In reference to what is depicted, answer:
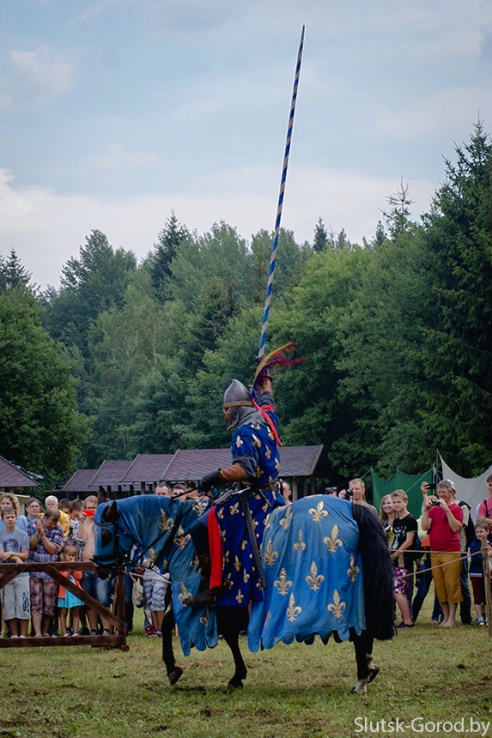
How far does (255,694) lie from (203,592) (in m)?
0.87

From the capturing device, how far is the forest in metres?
35.0


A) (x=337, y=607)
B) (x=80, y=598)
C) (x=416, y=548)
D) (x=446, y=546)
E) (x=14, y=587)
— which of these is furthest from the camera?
(x=416, y=548)

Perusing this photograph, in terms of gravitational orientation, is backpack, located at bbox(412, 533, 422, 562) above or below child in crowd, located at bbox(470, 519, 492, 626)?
above

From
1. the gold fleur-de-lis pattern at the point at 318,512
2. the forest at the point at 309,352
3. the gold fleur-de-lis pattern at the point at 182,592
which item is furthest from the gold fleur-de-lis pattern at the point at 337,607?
the forest at the point at 309,352

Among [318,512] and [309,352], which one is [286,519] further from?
[309,352]

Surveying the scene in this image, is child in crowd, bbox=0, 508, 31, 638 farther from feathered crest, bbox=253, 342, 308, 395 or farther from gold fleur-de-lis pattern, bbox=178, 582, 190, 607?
feathered crest, bbox=253, 342, 308, 395

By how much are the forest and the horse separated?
2584 centimetres

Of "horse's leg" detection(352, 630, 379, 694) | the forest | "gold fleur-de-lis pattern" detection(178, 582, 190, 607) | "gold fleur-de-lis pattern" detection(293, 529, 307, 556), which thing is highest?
the forest

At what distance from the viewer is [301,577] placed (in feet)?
24.6

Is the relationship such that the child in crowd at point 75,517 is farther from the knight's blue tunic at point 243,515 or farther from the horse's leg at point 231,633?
the knight's blue tunic at point 243,515

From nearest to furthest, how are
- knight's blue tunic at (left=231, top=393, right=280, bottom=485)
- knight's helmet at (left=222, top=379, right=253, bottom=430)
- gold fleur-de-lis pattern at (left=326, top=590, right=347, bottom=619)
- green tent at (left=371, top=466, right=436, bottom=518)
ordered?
gold fleur-de-lis pattern at (left=326, top=590, right=347, bottom=619), knight's blue tunic at (left=231, top=393, right=280, bottom=485), knight's helmet at (left=222, top=379, right=253, bottom=430), green tent at (left=371, top=466, right=436, bottom=518)

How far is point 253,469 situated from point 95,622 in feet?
18.9

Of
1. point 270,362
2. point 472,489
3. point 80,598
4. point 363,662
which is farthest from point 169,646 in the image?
point 472,489

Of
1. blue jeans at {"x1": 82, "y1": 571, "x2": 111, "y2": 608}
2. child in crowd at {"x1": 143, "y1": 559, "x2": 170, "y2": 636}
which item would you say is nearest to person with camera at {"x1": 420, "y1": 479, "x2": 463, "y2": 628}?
child in crowd at {"x1": 143, "y1": 559, "x2": 170, "y2": 636}
